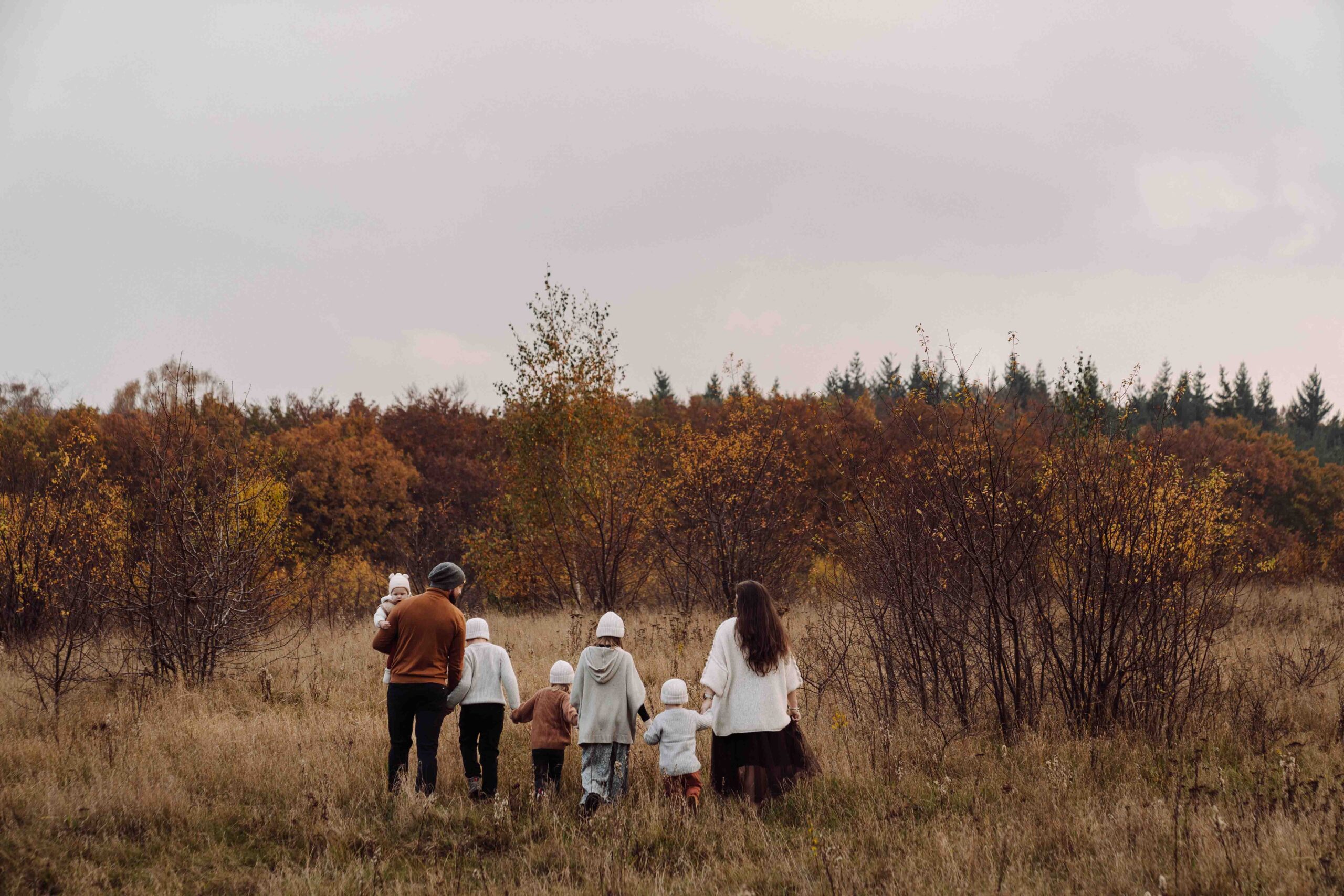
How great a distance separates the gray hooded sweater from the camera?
6.24 meters

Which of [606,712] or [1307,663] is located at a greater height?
[606,712]

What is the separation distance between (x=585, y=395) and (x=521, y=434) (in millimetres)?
1724

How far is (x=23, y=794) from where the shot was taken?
20.1ft

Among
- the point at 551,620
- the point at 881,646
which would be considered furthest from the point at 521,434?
the point at 881,646

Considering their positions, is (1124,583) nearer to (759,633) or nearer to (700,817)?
(759,633)

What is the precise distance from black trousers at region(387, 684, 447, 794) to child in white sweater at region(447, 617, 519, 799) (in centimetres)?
16

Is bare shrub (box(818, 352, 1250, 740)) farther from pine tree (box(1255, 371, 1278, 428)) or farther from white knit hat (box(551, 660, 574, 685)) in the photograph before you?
pine tree (box(1255, 371, 1278, 428))

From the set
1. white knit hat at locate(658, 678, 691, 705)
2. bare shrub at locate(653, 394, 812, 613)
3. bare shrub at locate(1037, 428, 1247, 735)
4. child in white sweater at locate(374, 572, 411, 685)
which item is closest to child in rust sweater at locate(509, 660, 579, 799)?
white knit hat at locate(658, 678, 691, 705)

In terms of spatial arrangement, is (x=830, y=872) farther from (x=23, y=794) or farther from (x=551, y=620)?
(x=551, y=620)

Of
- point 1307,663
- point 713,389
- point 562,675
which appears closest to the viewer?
point 562,675

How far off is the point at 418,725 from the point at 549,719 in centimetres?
95

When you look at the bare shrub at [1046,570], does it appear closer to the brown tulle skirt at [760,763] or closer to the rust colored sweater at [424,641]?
the brown tulle skirt at [760,763]

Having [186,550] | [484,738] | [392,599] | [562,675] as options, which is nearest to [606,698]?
[562,675]

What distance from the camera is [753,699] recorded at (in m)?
5.96
